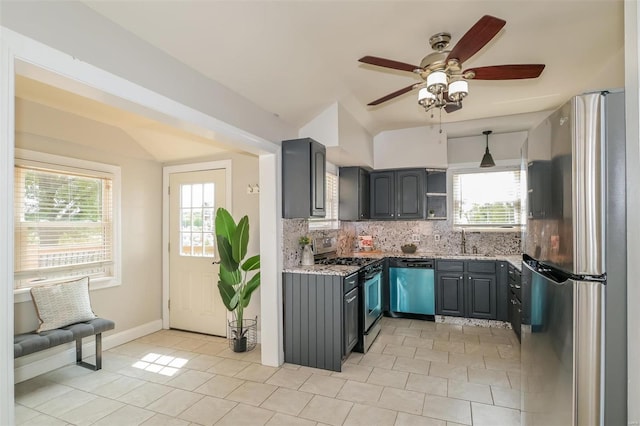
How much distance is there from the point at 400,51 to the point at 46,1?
237 cm

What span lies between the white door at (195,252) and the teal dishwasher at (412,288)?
2.51 meters

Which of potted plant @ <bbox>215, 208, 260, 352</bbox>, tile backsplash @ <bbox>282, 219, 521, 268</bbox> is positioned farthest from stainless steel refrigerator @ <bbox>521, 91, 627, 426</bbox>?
tile backsplash @ <bbox>282, 219, 521, 268</bbox>

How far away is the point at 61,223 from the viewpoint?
3477mm

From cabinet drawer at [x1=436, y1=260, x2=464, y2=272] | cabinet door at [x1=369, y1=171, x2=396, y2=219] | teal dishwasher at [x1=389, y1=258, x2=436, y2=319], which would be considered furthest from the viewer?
cabinet door at [x1=369, y1=171, x2=396, y2=219]

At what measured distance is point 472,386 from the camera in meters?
2.97

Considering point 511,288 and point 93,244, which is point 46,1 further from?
point 511,288

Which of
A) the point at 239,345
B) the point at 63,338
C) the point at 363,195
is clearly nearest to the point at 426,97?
the point at 363,195

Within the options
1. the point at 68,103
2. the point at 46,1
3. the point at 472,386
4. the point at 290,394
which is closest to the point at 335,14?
the point at 46,1

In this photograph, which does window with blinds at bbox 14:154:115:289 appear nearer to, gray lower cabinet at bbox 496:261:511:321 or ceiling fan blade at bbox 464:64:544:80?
ceiling fan blade at bbox 464:64:544:80

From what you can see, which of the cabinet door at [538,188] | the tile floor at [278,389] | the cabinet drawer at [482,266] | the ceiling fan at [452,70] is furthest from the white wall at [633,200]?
the cabinet drawer at [482,266]

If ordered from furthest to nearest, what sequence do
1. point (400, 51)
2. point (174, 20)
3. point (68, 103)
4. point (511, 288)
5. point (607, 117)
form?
point (511, 288), point (68, 103), point (400, 51), point (174, 20), point (607, 117)

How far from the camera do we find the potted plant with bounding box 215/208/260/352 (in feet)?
12.5

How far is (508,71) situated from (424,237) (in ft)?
11.7

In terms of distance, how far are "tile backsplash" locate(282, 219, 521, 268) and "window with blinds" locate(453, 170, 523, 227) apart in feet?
0.68
